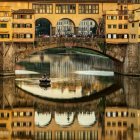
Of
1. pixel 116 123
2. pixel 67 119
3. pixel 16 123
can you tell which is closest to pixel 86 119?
pixel 67 119

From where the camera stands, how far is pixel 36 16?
7775 centimetres

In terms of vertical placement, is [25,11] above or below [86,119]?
above

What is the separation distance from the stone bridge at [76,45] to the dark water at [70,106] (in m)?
2.19

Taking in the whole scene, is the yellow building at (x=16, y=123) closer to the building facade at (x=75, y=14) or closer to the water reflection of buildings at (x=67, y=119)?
the water reflection of buildings at (x=67, y=119)

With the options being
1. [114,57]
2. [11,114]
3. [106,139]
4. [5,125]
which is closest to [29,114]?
[11,114]

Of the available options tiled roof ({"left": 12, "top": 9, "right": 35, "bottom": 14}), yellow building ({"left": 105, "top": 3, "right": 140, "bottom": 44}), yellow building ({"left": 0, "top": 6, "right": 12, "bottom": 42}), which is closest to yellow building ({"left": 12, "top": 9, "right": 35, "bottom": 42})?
tiled roof ({"left": 12, "top": 9, "right": 35, "bottom": 14})

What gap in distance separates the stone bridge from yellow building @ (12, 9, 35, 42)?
0.80 m

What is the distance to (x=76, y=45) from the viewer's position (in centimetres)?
7419

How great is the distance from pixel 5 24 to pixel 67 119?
31.7m

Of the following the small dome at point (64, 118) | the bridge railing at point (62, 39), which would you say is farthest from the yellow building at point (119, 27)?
the small dome at point (64, 118)

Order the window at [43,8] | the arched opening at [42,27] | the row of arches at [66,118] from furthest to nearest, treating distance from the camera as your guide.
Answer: the arched opening at [42,27] → the window at [43,8] → the row of arches at [66,118]

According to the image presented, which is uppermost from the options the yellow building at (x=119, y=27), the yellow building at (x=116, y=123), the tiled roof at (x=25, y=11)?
the tiled roof at (x=25, y=11)

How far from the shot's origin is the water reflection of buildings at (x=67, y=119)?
38000 mm

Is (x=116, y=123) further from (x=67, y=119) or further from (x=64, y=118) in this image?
(x=64, y=118)
